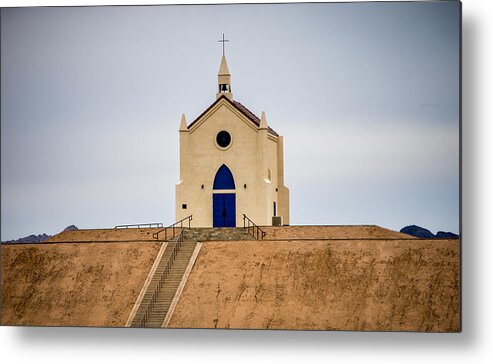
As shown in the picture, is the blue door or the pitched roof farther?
the blue door

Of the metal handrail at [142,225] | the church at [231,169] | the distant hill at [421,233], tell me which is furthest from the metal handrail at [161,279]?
the distant hill at [421,233]

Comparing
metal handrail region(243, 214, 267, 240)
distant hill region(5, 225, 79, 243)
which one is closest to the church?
metal handrail region(243, 214, 267, 240)

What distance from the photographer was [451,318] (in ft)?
76.6

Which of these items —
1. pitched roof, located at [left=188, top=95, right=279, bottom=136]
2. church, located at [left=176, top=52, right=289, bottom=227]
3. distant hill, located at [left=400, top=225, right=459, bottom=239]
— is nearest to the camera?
distant hill, located at [left=400, top=225, right=459, bottom=239]

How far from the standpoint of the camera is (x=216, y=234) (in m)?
27.3

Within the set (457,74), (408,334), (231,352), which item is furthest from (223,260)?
(457,74)

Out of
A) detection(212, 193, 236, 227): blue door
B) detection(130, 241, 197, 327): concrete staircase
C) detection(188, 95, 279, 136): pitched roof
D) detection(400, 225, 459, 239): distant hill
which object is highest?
detection(188, 95, 279, 136): pitched roof

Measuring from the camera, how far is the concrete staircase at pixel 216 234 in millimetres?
27094

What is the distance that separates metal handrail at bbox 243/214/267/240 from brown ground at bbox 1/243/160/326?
2.18m

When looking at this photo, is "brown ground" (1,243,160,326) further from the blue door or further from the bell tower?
the bell tower

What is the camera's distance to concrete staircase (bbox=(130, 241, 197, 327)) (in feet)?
81.6

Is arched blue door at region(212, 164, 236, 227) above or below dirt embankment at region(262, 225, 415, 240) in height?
above

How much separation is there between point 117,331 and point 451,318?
19.3 ft

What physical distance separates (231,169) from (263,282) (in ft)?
12.9
